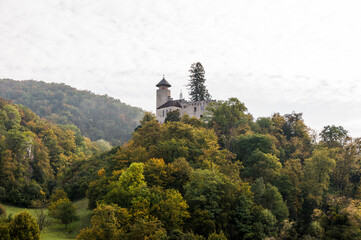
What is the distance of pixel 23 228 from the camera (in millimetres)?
30750

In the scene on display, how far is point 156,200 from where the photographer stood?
34.3m

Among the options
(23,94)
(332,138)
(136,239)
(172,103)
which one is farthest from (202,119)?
(23,94)

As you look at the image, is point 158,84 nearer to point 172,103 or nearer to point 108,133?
point 172,103

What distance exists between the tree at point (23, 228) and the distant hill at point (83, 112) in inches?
4733

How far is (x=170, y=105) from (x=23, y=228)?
125 ft

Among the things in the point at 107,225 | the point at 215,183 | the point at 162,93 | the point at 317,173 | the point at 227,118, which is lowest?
the point at 107,225

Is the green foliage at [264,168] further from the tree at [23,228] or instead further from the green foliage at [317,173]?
the tree at [23,228]

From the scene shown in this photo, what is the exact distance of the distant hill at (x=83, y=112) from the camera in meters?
165

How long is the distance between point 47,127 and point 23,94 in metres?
109

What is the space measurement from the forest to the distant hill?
9354 cm

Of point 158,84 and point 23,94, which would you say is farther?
point 23,94

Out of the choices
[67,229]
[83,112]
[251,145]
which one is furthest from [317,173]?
[83,112]

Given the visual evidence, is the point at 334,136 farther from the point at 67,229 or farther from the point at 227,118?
the point at 67,229

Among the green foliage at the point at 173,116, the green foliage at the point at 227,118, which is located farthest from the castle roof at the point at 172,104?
the green foliage at the point at 227,118
